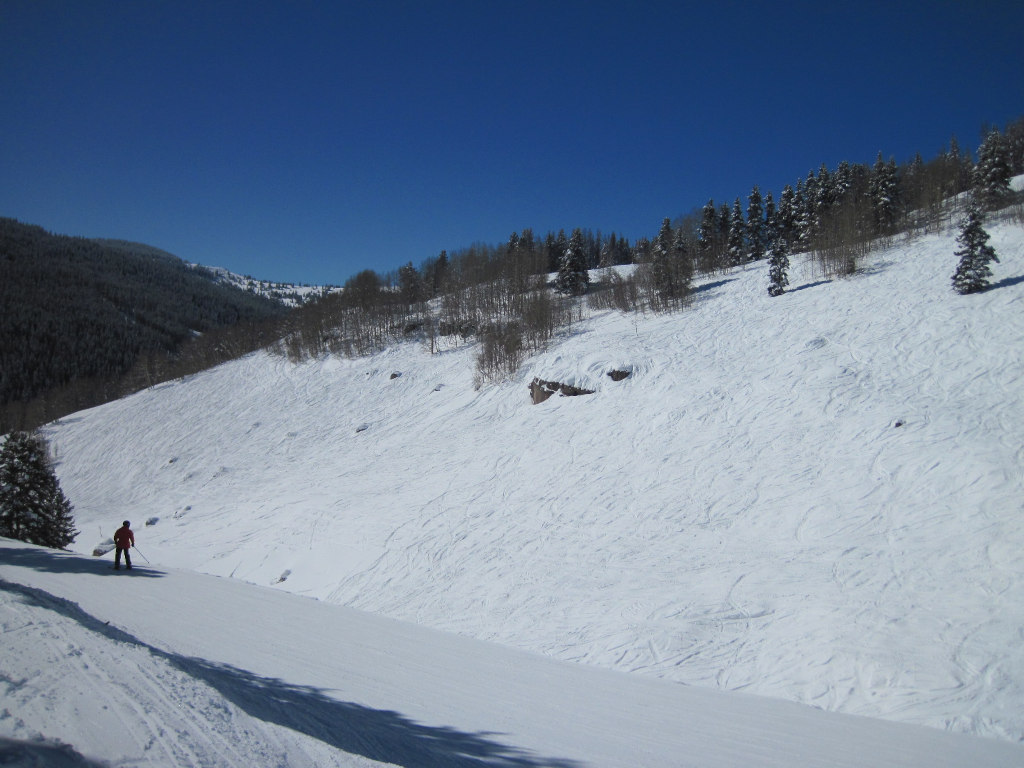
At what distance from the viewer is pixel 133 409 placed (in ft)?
152

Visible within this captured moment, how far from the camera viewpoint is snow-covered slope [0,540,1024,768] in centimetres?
312

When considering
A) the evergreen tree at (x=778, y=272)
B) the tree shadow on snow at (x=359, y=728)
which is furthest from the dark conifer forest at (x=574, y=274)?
the tree shadow on snow at (x=359, y=728)

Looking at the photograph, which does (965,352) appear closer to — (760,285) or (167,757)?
(760,285)

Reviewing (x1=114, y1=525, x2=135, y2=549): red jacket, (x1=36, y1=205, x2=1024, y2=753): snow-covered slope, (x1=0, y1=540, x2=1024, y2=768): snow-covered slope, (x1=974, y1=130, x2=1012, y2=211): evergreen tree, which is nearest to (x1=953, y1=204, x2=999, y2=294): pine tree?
(x1=36, y1=205, x2=1024, y2=753): snow-covered slope

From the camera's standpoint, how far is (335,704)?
5141mm

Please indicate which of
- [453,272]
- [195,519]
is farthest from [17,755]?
[453,272]

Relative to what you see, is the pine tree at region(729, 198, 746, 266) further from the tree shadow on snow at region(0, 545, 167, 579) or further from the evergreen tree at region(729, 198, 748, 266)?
the tree shadow on snow at region(0, 545, 167, 579)

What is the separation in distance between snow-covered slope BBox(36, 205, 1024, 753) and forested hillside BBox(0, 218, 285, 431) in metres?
54.4

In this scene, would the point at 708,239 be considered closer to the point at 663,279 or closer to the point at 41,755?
the point at 663,279

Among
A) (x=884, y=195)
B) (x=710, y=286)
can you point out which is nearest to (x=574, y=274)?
(x=710, y=286)

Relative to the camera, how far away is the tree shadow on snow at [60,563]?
11023mm

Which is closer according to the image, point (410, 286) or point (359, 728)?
point (359, 728)

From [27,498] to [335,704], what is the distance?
23.0m

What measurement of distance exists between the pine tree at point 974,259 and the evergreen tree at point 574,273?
1338 inches
